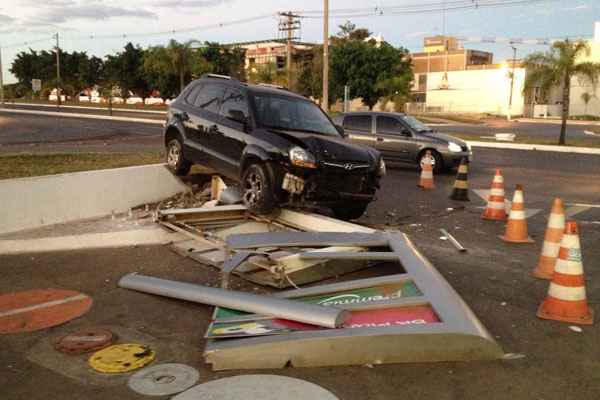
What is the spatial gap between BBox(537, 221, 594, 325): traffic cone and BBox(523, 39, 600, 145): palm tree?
23708mm

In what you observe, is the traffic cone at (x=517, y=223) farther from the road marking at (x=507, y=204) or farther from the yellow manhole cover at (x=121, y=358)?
the yellow manhole cover at (x=121, y=358)

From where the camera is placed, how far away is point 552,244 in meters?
6.08

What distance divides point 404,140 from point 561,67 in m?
15.0

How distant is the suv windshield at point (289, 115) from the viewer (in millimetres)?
8328

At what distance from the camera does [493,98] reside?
81250mm

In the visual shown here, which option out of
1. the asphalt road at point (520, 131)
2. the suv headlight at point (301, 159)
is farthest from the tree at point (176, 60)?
the suv headlight at point (301, 159)

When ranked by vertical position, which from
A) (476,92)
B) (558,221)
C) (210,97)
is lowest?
(558,221)

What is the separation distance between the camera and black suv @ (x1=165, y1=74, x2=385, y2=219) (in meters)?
7.52

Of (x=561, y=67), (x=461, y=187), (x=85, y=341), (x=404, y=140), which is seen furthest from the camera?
(x=561, y=67)

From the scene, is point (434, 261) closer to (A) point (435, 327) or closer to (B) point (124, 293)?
(A) point (435, 327)

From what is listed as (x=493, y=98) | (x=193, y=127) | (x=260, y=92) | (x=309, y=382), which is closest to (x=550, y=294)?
(x=309, y=382)

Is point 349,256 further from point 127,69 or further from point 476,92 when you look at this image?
point 476,92

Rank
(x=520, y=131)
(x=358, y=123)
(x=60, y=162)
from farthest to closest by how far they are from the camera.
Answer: (x=520, y=131) → (x=358, y=123) → (x=60, y=162)

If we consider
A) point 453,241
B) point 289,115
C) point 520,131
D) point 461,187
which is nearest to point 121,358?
point 453,241
